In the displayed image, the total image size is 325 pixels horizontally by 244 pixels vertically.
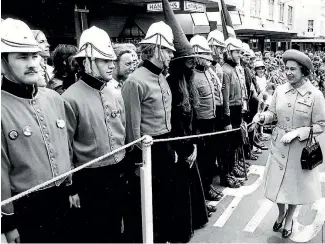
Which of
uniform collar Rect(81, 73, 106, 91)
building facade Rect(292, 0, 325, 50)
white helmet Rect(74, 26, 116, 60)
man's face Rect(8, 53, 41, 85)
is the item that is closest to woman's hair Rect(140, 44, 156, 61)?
white helmet Rect(74, 26, 116, 60)

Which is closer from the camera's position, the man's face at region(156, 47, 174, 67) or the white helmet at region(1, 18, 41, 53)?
the white helmet at region(1, 18, 41, 53)

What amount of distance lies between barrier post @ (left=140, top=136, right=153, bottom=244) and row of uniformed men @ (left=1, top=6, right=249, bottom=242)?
22cm

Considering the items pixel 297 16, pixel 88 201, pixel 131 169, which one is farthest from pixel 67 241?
pixel 297 16

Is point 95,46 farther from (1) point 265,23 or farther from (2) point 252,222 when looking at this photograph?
(1) point 265,23

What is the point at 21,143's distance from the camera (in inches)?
93.0

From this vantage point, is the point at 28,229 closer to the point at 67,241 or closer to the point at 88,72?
the point at 67,241

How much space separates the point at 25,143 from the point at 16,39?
2.04 feet

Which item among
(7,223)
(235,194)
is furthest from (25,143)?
(235,194)

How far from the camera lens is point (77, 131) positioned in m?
3.01

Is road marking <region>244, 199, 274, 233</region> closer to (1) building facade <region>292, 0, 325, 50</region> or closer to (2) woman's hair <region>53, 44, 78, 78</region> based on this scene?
(2) woman's hair <region>53, 44, 78, 78</region>

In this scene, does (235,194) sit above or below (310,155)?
below

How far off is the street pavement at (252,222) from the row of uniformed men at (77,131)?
0.73 meters

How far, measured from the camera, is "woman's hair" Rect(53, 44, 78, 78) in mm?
3934

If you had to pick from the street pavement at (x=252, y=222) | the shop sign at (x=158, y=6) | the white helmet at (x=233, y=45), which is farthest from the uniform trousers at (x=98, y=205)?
the shop sign at (x=158, y=6)
